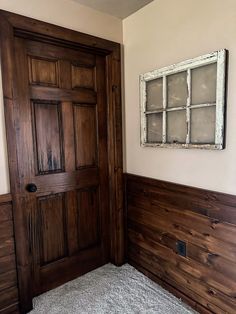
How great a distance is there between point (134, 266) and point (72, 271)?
23.2 inches

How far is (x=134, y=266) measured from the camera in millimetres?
Result: 2168

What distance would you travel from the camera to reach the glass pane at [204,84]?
1422mm

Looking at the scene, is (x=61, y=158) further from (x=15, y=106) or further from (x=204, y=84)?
(x=204, y=84)

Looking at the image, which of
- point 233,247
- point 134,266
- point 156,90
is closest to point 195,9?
point 156,90

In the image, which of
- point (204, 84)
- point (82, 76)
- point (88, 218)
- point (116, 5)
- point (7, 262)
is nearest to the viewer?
point (204, 84)

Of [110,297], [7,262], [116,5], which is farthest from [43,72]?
[110,297]

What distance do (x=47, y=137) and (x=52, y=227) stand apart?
0.75m

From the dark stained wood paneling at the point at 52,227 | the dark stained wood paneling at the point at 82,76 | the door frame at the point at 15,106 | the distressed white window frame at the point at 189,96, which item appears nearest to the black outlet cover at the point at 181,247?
the door frame at the point at 15,106

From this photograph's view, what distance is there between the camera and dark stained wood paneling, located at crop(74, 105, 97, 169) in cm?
196

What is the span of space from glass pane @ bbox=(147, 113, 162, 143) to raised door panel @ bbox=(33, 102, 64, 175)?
744mm

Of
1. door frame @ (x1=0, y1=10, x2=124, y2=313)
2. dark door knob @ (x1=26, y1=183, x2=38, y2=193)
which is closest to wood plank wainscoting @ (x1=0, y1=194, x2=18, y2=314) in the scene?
door frame @ (x1=0, y1=10, x2=124, y2=313)

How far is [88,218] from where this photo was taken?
210cm

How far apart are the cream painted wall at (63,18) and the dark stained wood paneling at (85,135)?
603mm

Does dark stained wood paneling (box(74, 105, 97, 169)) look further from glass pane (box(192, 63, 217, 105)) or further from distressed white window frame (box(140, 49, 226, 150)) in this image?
glass pane (box(192, 63, 217, 105))
